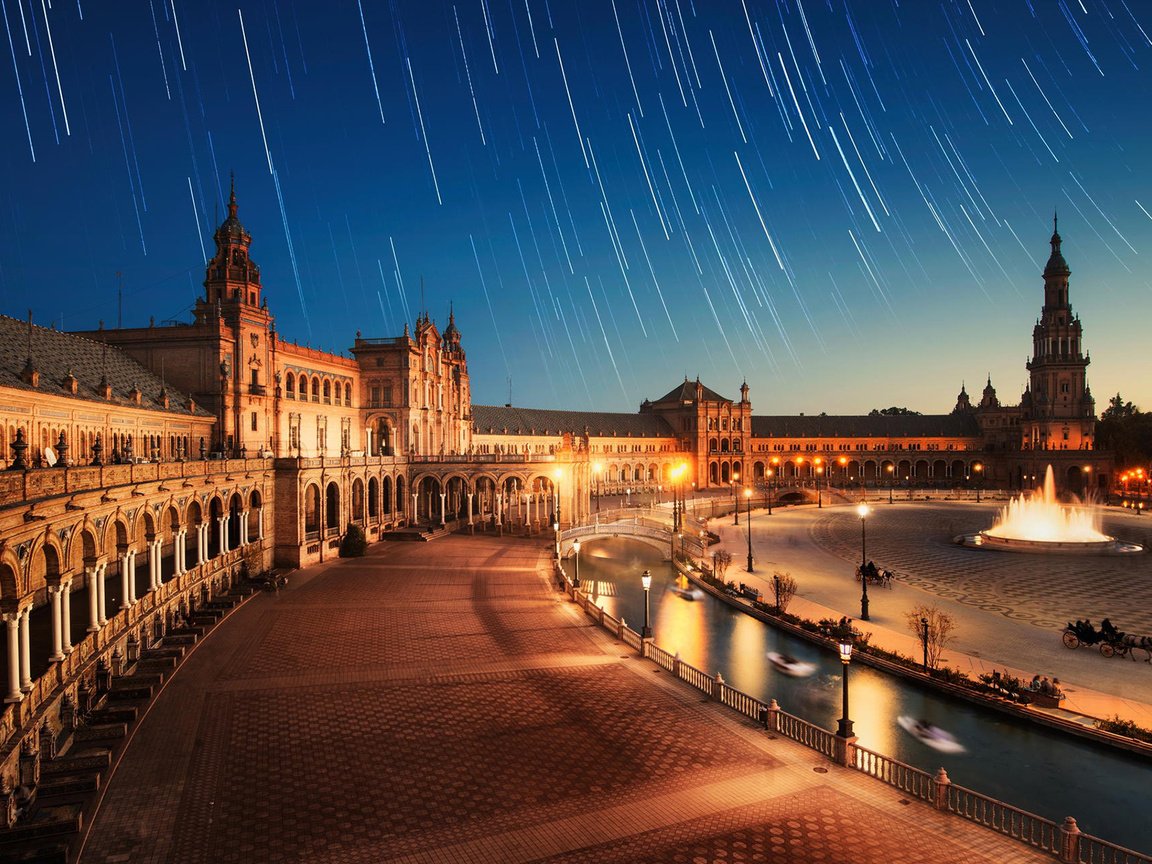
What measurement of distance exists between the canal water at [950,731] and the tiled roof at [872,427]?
106 meters

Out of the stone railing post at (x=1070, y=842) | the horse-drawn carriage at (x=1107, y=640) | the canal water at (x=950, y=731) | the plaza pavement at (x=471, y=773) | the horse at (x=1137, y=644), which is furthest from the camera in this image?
the horse-drawn carriage at (x=1107, y=640)

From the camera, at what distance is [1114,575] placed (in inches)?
1944

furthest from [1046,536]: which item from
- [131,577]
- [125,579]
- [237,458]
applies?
[125,579]

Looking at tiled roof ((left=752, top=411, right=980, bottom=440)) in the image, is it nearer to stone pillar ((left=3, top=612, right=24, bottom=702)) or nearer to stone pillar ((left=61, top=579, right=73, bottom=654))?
stone pillar ((left=61, top=579, right=73, bottom=654))

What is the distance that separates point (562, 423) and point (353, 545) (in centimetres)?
7482

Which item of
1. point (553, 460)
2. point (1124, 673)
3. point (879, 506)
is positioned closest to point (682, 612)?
point (1124, 673)

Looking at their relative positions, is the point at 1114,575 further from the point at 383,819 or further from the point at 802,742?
the point at 383,819

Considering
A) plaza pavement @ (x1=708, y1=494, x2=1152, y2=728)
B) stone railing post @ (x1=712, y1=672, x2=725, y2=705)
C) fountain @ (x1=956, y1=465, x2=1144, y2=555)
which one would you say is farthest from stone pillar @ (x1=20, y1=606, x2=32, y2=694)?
fountain @ (x1=956, y1=465, x2=1144, y2=555)

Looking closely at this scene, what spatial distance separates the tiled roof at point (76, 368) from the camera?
31.9 meters

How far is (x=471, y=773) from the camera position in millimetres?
17391

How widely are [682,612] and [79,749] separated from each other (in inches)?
1209

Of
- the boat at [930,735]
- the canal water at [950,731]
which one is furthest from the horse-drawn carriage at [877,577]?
the boat at [930,735]

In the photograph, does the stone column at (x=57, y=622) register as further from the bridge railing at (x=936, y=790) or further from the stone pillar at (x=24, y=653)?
the bridge railing at (x=936, y=790)

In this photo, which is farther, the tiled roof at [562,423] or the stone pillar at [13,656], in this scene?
the tiled roof at [562,423]
